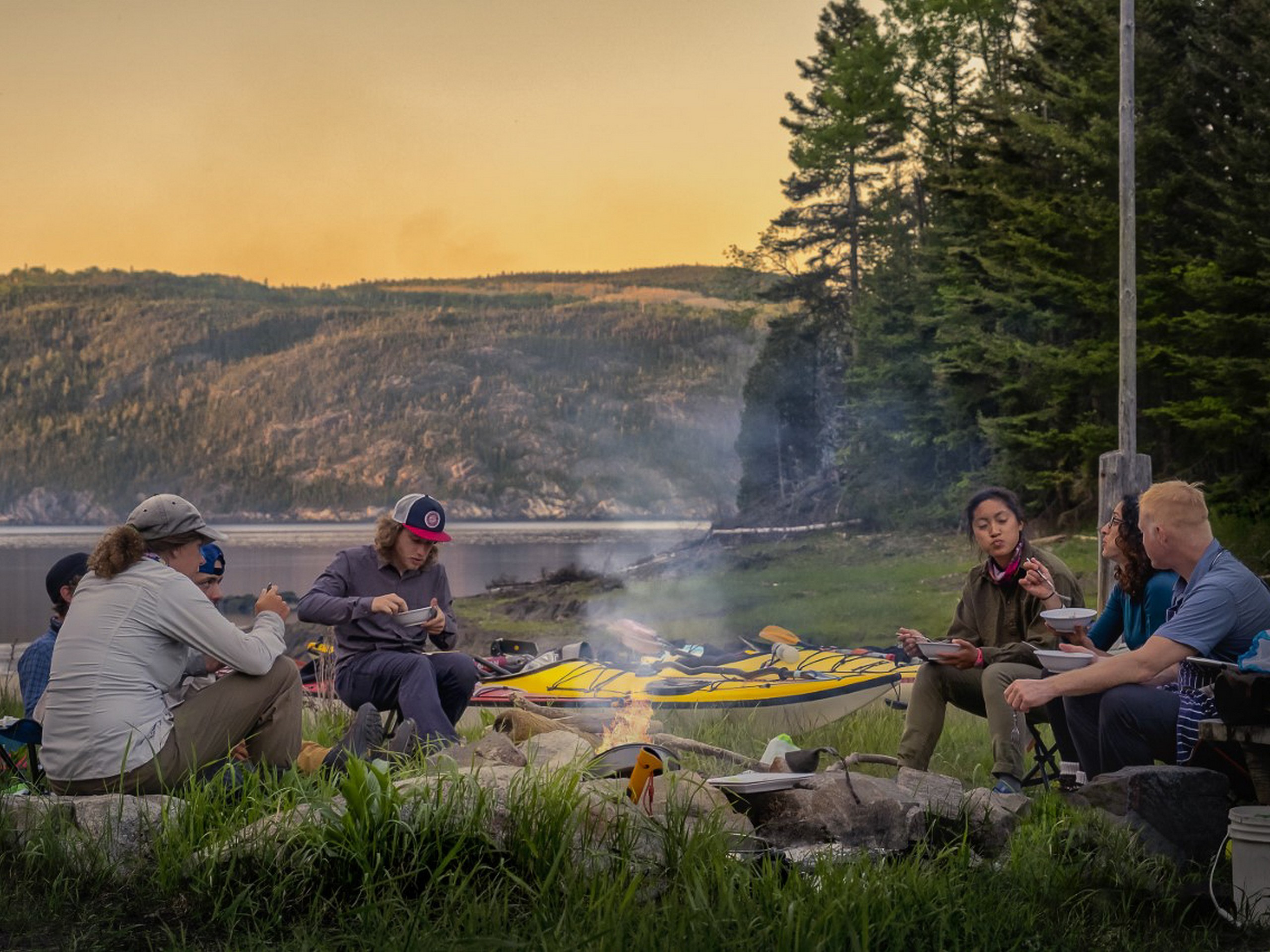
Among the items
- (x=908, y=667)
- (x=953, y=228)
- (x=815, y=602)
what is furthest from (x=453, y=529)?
(x=908, y=667)

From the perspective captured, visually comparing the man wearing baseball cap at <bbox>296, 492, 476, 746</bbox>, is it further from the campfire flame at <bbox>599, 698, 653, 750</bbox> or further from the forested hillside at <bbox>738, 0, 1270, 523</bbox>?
the forested hillside at <bbox>738, 0, 1270, 523</bbox>

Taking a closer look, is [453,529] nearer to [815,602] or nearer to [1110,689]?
[815,602]

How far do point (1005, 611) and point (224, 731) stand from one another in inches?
138

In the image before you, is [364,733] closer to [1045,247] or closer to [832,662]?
[832,662]

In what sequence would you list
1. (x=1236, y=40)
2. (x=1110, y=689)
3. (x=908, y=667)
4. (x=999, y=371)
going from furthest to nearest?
(x=999, y=371) → (x=1236, y=40) → (x=908, y=667) → (x=1110, y=689)

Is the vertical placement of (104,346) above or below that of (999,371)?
above

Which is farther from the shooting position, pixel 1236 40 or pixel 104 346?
pixel 104 346

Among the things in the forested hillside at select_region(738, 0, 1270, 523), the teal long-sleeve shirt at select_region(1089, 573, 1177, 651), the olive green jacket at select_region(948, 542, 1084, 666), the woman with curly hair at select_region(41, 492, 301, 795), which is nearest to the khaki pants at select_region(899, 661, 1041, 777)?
the olive green jacket at select_region(948, 542, 1084, 666)

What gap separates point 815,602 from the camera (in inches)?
1346

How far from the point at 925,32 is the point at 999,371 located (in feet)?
39.2

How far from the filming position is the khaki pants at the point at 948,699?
239 inches

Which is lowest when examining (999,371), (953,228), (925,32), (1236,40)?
(999,371)

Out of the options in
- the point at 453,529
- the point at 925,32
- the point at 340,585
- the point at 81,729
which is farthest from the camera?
the point at 453,529

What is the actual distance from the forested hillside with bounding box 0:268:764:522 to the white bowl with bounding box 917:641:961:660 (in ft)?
251
